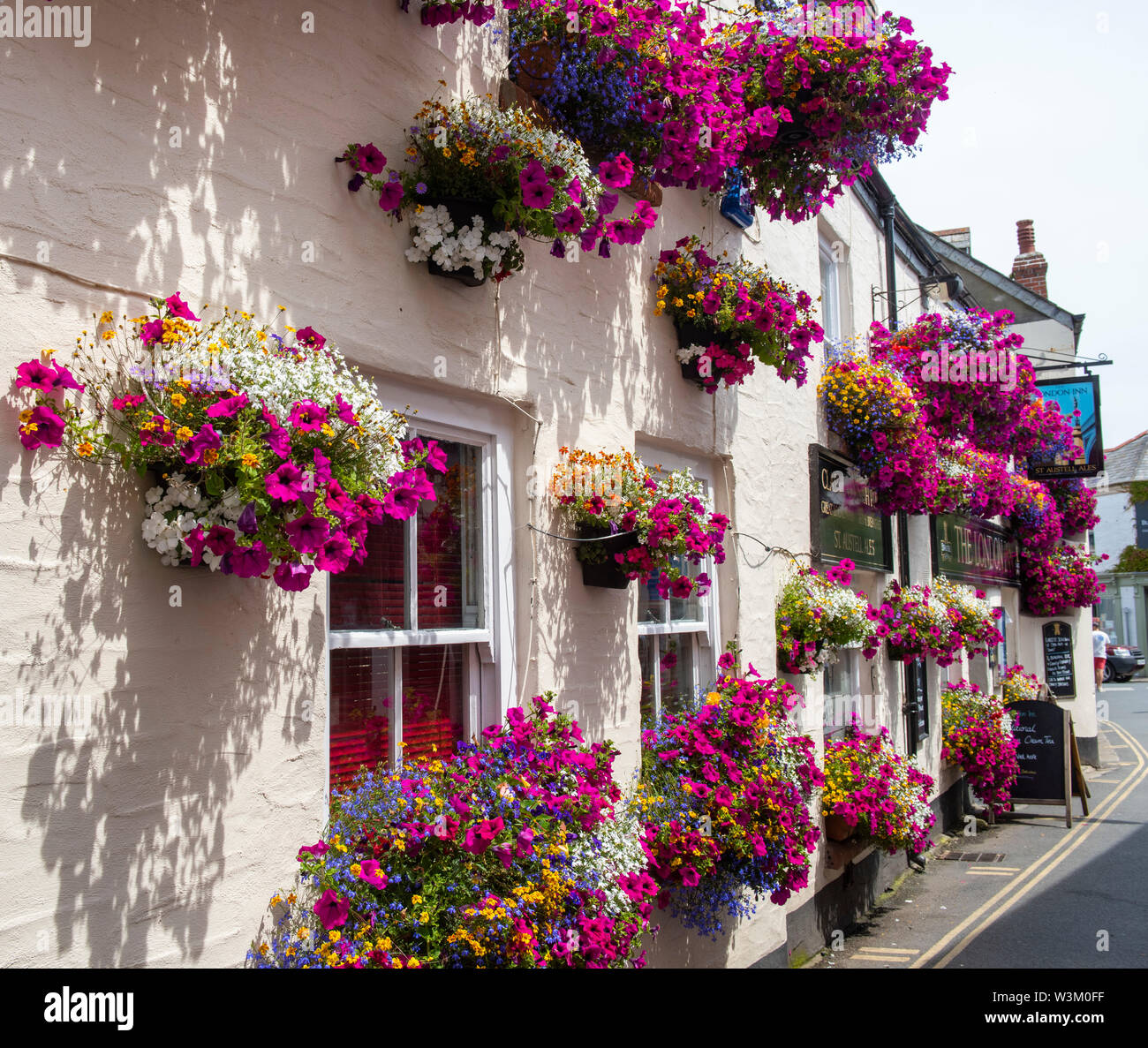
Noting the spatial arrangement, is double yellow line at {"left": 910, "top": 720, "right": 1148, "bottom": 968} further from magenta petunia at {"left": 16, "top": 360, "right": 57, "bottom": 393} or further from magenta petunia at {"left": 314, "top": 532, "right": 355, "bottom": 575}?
magenta petunia at {"left": 16, "top": 360, "right": 57, "bottom": 393}

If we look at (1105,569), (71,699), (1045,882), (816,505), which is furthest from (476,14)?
(1105,569)

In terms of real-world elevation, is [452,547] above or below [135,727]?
above

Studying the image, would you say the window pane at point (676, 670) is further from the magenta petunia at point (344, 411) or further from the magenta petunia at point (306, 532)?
the magenta petunia at point (306, 532)

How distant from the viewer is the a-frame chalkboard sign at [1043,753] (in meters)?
11.6

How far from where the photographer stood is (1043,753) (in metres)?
11.7

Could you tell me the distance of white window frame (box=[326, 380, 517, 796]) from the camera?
12.8 ft

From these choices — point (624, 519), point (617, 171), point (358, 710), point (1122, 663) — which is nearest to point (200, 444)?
point (358, 710)

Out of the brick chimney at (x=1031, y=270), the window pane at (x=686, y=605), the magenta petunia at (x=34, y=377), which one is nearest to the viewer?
the magenta petunia at (x=34, y=377)

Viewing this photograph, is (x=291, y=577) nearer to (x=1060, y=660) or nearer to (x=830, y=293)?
(x=830, y=293)

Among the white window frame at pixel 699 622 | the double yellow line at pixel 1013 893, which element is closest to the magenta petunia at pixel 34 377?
the white window frame at pixel 699 622

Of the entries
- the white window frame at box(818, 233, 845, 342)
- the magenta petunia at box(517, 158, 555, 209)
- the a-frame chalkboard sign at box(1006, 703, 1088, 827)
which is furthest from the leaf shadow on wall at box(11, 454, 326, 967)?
the a-frame chalkboard sign at box(1006, 703, 1088, 827)

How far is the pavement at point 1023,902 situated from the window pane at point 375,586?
485cm

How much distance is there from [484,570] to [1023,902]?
22.3ft
